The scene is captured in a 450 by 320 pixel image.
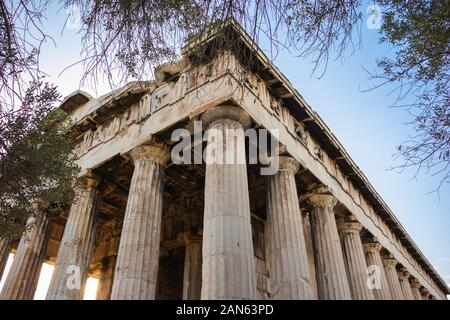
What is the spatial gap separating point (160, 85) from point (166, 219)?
749 cm

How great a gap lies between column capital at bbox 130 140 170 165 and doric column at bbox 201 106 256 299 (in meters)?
2.11

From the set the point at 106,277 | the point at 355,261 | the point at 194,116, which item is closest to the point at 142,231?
the point at 194,116

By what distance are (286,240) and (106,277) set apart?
40.8 feet

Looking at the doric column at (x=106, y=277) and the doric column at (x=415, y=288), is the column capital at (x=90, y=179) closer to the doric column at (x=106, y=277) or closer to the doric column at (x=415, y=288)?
the doric column at (x=106, y=277)

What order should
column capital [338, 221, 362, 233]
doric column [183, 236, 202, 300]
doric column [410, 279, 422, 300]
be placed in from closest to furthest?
doric column [183, 236, 202, 300] → column capital [338, 221, 362, 233] → doric column [410, 279, 422, 300]

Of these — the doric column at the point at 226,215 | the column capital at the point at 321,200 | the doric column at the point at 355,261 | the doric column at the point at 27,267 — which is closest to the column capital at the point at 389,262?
the doric column at the point at 355,261

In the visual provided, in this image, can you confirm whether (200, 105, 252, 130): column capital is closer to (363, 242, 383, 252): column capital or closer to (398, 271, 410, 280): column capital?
(363, 242, 383, 252): column capital

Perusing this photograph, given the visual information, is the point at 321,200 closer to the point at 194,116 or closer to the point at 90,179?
the point at 194,116

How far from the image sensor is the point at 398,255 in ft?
78.5

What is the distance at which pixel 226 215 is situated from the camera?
29.8ft

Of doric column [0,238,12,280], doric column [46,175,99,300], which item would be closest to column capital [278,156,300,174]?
doric column [46,175,99,300]

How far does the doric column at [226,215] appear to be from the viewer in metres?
8.16

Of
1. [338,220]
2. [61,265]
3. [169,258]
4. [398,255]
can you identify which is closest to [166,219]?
[169,258]

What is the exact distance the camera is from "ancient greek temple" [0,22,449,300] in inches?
374
